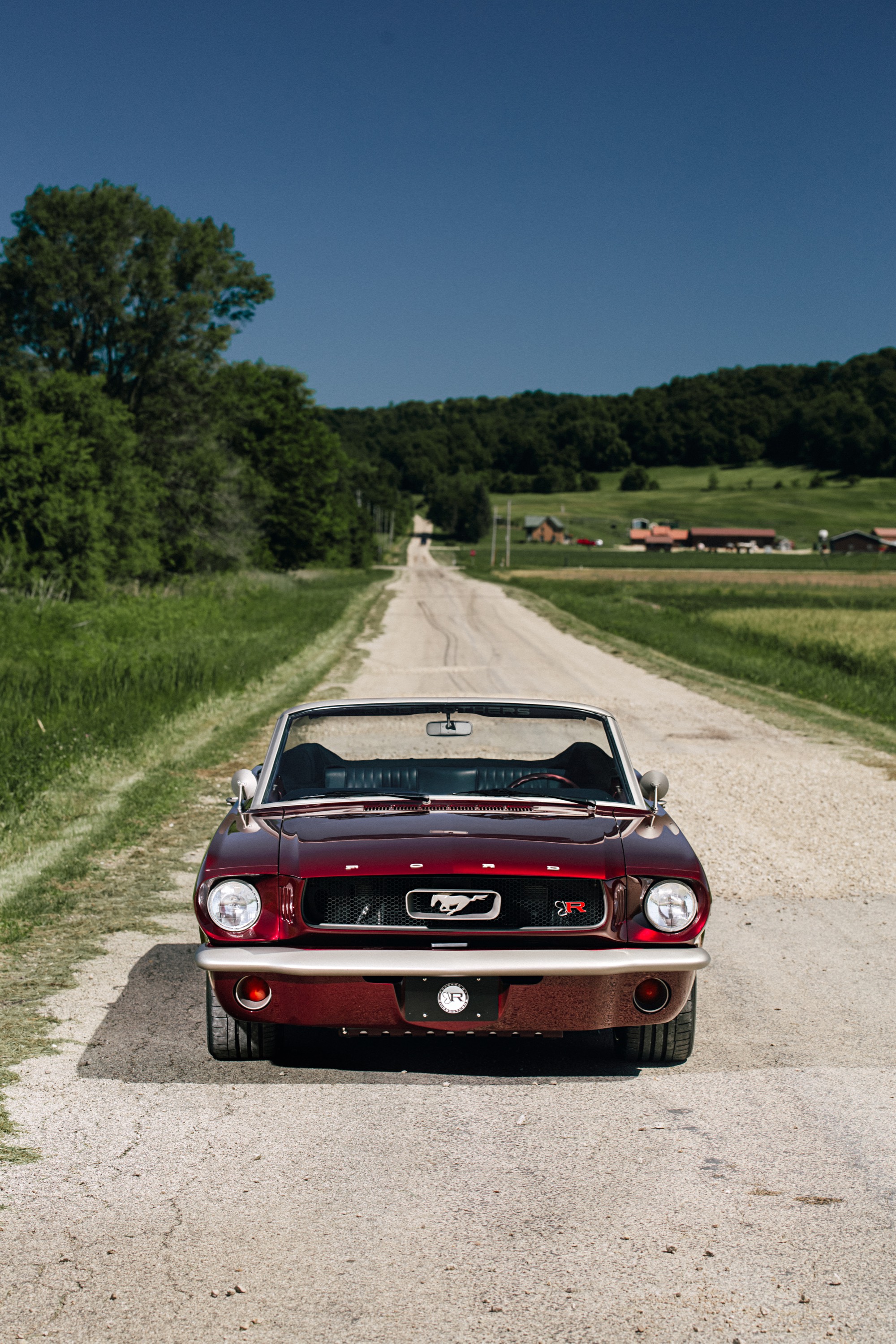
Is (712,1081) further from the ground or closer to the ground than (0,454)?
closer to the ground

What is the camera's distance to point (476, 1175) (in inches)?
141

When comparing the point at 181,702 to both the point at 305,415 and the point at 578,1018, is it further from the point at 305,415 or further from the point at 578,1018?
the point at 305,415

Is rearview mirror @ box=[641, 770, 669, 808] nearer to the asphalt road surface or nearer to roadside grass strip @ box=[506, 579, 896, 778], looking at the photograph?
the asphalt road surface

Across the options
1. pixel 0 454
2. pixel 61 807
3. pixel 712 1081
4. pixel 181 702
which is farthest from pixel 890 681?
pixel 0 454

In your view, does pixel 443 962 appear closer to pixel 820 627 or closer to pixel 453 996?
pixel 453 996

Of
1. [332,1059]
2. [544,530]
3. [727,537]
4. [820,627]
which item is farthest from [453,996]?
[544,530]

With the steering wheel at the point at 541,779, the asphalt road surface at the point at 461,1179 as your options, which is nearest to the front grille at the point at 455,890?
the asphalt road surface at the point at 461,1179

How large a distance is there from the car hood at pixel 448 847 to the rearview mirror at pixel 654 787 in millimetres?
629

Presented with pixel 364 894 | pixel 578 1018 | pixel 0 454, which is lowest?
pixel 578 1018

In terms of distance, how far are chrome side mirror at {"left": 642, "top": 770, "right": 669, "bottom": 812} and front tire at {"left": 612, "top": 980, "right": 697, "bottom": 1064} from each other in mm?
1017

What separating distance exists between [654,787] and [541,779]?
1.74 ft

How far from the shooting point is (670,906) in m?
4.28

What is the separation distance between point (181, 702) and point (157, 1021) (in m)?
11.5

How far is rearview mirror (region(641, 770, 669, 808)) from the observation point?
17.3ft
